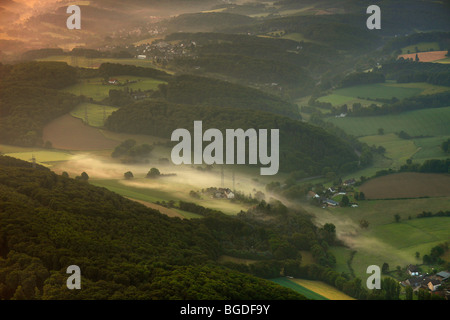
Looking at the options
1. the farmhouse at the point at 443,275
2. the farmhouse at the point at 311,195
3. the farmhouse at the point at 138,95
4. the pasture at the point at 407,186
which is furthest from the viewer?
the farmhouse at the point at 138,95

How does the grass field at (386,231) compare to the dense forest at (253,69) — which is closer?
the grass field at (386,231)

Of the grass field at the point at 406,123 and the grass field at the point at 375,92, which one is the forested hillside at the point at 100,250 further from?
the grass field at the point at 375,92

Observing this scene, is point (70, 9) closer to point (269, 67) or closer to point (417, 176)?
point (269, 67)

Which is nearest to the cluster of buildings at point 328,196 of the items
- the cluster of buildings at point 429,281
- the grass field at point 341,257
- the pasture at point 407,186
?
the pasture at point 407,186

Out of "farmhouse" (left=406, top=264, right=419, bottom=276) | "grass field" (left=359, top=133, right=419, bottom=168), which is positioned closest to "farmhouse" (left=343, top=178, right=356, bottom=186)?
"grass field" (left=359, top=133, right=419, bottom=168)
